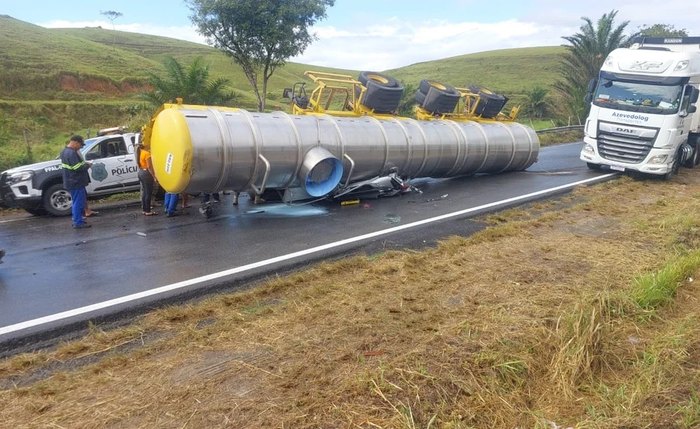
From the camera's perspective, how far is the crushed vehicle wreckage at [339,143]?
29.9ft

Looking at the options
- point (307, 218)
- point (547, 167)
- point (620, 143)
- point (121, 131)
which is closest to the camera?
point (307, 218)

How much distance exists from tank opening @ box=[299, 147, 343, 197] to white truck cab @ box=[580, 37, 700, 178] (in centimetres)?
812

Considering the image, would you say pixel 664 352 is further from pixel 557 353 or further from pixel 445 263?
pixel 445 263

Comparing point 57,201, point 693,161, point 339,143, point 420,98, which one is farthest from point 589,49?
point 57,201

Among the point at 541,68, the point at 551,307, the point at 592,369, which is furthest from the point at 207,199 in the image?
the point at 541,68

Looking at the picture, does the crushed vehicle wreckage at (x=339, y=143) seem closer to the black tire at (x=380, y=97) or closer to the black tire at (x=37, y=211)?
the black tire at (x=380, y=97)

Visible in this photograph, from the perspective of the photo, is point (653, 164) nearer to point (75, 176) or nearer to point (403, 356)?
point (403, 356)

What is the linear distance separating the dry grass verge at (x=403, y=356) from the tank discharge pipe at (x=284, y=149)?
135 inches

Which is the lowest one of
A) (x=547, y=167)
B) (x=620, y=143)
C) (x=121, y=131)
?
(x=547, y=167)

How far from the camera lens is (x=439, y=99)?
1388 cm

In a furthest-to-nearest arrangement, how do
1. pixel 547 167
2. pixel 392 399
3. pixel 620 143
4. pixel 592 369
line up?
pixel 547 167 < pixel 620 143 < pixel 592 369 < pixel 392 399

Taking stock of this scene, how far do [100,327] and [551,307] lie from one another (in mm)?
Result: 4376

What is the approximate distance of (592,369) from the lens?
409cm

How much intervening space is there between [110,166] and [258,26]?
33.5 feet
